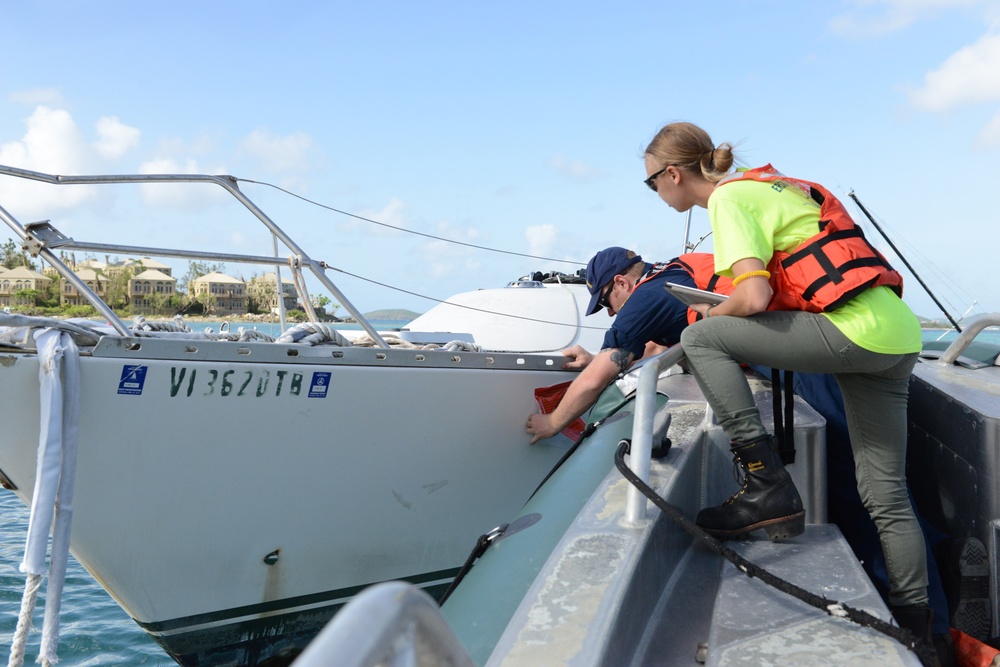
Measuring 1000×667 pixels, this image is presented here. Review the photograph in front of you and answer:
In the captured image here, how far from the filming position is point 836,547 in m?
2.43

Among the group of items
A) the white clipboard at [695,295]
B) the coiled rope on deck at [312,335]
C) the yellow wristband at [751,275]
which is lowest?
the coiled rope on deck at [312,335]

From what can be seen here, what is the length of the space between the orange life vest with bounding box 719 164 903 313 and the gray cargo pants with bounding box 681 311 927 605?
7 cm

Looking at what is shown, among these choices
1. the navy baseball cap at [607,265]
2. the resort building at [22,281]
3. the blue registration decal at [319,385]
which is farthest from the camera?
the resort building at [22,281]

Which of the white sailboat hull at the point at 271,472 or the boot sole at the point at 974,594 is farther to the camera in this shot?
the white sailboat hull at the point at 271,472

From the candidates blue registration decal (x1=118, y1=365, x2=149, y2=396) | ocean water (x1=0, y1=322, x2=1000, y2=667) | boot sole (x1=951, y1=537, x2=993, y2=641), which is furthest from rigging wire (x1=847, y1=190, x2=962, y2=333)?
blue registration decal (x1=118, y1=365, x2=149, y2=396)

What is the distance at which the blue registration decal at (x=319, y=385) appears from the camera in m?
4.21

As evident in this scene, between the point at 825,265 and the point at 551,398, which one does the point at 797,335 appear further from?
the point at 551,398

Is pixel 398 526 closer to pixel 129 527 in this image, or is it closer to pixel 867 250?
pixel 129 527

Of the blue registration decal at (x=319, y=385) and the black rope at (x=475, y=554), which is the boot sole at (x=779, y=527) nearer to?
the black rope at (x=475, y=554)

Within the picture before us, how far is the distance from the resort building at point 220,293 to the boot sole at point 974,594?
4.41 m

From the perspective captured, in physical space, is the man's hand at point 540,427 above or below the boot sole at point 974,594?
below

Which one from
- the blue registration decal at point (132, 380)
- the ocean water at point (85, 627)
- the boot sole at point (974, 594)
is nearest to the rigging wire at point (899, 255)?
the ocean water at point (85, 627)

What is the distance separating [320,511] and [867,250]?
123 inches

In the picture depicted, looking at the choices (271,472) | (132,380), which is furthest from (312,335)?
(132,380)
